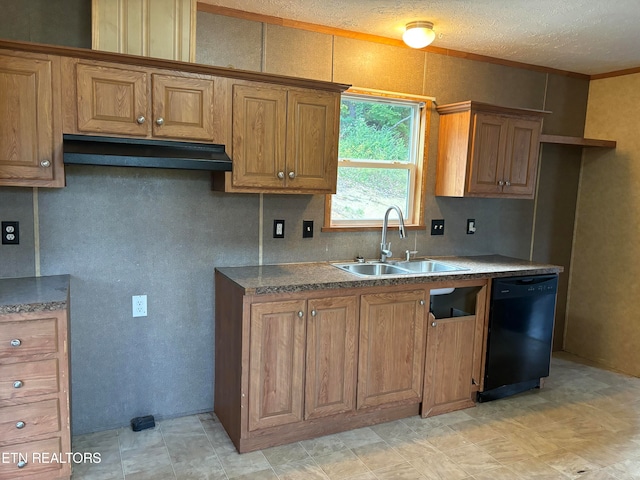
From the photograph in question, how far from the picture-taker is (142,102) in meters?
2.37

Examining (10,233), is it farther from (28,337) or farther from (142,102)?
(142,102)

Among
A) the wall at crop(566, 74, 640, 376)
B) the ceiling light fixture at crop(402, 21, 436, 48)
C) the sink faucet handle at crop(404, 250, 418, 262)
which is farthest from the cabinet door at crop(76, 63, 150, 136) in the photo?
the wall at crop(566, 74, 640, 376)

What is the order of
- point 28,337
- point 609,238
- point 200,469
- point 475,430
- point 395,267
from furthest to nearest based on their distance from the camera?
point 609,238 → point 395,267 → point 475,430 → point 200,469 → point 28,337

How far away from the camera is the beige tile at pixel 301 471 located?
2.39 meters

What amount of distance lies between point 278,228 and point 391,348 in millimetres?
1033

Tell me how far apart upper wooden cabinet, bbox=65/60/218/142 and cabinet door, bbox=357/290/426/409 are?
1.35 metres

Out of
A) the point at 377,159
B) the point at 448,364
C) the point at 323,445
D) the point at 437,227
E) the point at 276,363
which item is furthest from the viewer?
the point at 437,227

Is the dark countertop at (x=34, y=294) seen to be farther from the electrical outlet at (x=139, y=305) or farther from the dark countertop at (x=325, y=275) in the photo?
the dark countertop at (x=325, y=275)

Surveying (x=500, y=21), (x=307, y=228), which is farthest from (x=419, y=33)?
(x=307, y=228)

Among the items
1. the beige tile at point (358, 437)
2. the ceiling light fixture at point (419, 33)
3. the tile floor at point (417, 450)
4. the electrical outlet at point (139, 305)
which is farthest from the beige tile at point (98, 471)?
the ceiling light fixture at point (419, 33)

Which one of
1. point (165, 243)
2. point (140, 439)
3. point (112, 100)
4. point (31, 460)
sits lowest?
point (140, 439)

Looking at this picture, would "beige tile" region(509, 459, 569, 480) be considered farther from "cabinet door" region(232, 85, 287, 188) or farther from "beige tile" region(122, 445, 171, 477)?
"cabinet door" region(232, 85, 287, 188)

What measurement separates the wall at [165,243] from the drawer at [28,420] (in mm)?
579

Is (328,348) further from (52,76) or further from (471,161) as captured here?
(52,76)
